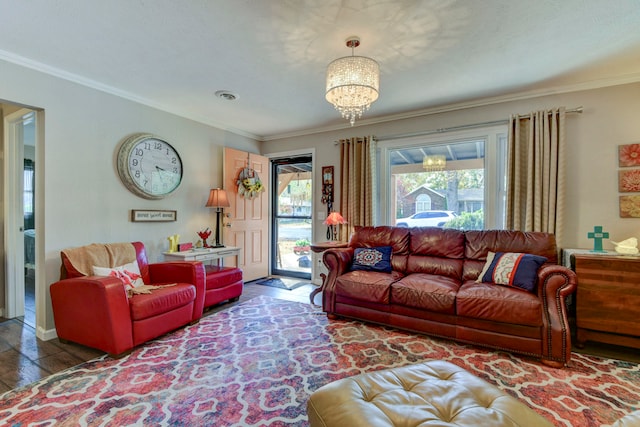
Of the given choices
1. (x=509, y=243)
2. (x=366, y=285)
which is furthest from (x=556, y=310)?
(x=366, y=285)

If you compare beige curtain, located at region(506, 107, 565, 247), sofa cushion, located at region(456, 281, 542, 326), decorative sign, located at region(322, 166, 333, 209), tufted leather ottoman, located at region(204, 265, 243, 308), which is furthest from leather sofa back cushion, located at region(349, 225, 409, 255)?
tufted leather ottoman, located at region(204, 265, 243, 308)

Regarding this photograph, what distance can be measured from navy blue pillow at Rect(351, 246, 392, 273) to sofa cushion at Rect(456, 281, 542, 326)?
0.88m

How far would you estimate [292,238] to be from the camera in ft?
17.4

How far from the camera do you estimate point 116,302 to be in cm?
229

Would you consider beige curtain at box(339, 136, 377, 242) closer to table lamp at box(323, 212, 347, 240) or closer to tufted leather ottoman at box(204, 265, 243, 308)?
table lamp at box(323, 212, 347, 240)

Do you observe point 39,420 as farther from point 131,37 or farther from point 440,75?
point 440,75

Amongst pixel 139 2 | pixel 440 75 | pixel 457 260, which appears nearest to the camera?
pixel 139 2

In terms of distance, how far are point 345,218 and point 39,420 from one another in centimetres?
345

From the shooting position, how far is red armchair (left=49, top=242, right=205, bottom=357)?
90.4 inches

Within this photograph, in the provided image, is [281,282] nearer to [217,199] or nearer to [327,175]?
[217,199]

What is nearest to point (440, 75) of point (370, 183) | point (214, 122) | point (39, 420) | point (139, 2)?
point (370, 183)

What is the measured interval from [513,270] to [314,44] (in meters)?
2.56

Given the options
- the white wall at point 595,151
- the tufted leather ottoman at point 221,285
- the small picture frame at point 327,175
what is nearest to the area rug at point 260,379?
the tufted leather ottoman at point 221,285

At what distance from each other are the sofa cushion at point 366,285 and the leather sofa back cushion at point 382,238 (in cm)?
43
